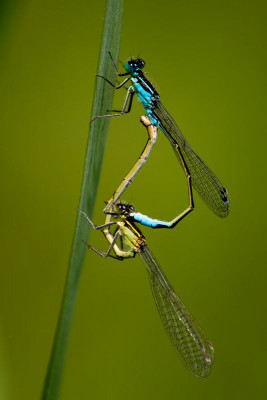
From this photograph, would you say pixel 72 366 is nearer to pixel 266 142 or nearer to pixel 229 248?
pixel 229 248

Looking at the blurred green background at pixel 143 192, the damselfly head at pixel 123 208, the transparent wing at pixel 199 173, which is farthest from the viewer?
the damselfly head at pixel 123 208

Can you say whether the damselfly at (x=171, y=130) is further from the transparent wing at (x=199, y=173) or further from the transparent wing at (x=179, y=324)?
the transparent wing at (x=179, y=324)

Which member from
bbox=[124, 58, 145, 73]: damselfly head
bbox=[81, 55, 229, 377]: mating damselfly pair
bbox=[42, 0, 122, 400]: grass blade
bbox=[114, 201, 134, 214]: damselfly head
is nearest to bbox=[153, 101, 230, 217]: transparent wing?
bbox=[81, 55, 229, 377]: mating damselfly pair

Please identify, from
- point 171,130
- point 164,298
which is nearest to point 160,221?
point 164,298

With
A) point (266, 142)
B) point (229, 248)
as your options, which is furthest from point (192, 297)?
point (266, 142)

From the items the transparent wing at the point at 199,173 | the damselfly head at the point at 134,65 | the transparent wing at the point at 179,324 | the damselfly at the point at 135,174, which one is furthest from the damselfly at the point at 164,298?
the damselfly head at the point at 134,65

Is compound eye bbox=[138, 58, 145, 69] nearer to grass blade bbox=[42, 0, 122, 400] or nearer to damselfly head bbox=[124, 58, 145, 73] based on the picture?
damselfly head bbox=[124, 58, 145, 73]

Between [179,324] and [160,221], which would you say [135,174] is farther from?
[179,324]

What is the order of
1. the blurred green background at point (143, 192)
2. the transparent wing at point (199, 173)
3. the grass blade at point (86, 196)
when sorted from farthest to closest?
the transparent wing at point (199, 173)
the blurred green background at point (143, 192)
the grass blade at point (86, 196)
